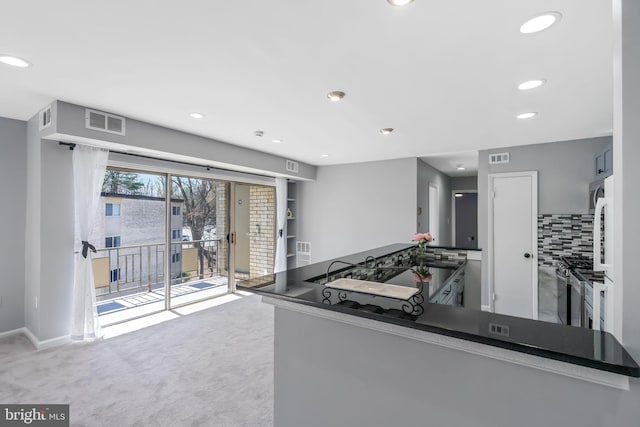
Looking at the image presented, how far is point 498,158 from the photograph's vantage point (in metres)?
4.34

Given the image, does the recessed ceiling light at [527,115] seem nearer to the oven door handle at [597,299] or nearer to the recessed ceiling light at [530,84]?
the recessed ceiling light at [530,84]

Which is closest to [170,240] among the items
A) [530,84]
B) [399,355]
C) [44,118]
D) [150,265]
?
[150,265]

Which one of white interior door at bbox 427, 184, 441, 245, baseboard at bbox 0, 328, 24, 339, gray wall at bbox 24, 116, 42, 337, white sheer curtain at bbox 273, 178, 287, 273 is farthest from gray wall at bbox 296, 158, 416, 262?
baseboard at bbox 0, 328, 24, 339

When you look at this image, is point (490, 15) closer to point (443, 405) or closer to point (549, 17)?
point (549, 17)

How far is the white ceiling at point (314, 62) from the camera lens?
1.49 metres

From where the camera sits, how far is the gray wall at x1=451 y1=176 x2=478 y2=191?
759cm

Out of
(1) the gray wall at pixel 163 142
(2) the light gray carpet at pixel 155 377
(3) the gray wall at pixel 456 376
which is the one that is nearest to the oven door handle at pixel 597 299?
(3) the gray wall at pixel 456 376

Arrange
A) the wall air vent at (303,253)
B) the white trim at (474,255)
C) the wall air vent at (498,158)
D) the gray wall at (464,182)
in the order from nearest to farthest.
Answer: the white trim at (474,255) < the wall air vent at (498,158) < the wall air vent at (303,253) < the gray wall at (464,182)

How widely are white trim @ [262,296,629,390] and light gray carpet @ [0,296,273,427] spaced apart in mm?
1200

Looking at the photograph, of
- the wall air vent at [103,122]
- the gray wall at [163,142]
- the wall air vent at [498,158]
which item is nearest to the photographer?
the gray wall at [163,142]

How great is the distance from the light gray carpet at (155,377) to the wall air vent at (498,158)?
401 centimetres

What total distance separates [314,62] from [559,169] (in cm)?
390

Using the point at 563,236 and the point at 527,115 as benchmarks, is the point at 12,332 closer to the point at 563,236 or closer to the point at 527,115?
the point at 527,115

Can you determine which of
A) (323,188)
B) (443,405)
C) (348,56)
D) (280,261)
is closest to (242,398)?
(443,405)
